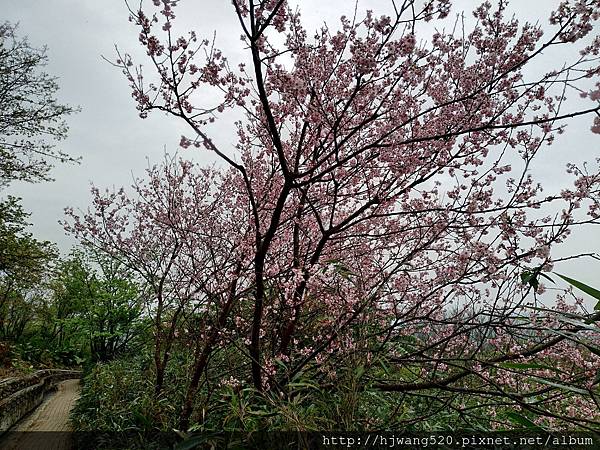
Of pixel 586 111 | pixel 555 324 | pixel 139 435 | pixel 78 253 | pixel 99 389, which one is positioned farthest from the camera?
pixel 78 253

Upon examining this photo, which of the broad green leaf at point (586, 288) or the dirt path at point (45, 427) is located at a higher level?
the broad green leaf at point (586, 288)

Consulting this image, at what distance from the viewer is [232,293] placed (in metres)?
3.35

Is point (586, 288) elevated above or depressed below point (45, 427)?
above

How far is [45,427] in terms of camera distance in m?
7.60

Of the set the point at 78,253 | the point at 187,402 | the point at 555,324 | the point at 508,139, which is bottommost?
the point at 187,402

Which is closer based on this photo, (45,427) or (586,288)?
(586,288)

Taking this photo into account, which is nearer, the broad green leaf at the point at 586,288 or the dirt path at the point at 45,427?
the broad green leaf at the point at 586,288

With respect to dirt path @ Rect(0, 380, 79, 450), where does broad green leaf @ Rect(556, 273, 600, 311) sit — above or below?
above

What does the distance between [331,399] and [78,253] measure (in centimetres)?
1855

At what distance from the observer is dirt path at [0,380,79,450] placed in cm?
641

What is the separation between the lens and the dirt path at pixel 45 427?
6.41 m

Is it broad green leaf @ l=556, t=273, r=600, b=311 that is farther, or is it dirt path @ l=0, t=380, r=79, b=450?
dirt path @ l=0, t=380, r=79, b=450

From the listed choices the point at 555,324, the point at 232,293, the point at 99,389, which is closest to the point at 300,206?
the point at 232,293

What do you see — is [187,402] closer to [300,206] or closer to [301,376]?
[301,376]
